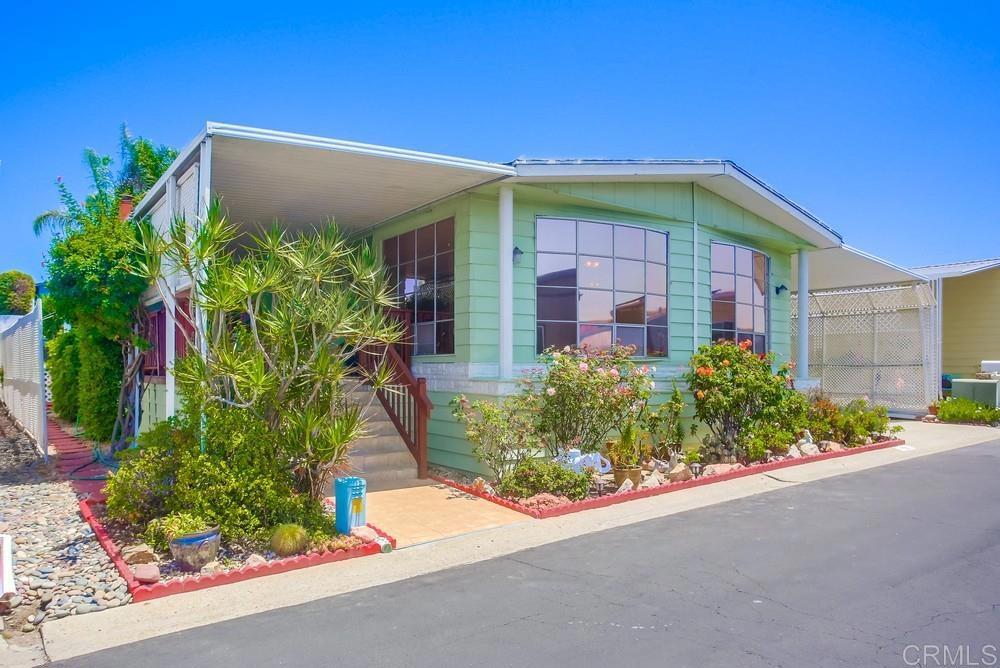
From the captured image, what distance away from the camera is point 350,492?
5.75 meters

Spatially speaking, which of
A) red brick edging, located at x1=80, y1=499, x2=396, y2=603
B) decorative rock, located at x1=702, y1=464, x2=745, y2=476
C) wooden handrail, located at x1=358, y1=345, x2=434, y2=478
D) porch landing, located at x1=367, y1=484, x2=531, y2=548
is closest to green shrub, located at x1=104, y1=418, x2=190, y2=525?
red brick edging, located at x1=80, y1=499, x2=396, y2=603

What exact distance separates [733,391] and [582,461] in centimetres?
271

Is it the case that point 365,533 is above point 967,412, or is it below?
below

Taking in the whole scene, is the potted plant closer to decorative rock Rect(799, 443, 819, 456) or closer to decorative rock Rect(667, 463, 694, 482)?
decorative rock Rect(667, 463, 694, 482)

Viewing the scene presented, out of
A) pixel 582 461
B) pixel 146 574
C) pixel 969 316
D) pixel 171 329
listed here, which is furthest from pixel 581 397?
pixel 969 316

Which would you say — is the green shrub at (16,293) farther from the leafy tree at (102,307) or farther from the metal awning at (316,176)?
the metal awning at (316,176)

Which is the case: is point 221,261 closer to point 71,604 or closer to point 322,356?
point 322,356

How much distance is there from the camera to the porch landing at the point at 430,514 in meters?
6.04

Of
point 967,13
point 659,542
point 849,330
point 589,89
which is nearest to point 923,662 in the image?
point 659,542

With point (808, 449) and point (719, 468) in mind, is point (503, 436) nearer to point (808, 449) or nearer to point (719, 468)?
point (719, 468)

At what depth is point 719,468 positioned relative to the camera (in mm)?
8711

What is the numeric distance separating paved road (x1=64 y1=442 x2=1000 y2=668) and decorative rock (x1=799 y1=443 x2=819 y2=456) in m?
3.68

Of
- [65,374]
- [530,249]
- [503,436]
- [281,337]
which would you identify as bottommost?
[503,436]

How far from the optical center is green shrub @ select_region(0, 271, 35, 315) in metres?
28.3
